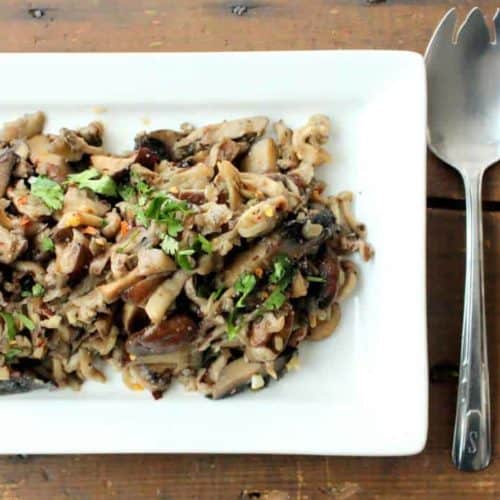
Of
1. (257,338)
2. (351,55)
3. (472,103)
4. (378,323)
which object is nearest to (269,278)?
(257,338)

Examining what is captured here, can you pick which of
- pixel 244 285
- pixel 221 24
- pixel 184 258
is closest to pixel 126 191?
pixel 184 258

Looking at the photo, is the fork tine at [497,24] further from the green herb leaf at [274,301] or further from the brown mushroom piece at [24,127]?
the brown mushroom piece at [24,127]

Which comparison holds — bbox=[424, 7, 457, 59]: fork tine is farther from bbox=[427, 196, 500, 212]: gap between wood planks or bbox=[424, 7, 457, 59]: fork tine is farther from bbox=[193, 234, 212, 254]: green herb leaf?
bbox=[193, 234, 212, 254]: green herb leaf

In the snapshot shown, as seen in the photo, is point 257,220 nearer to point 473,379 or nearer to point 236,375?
point 236,375

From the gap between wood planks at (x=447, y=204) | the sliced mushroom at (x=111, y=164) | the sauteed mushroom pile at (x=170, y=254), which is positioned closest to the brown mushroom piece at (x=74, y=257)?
the sauteed mushroom pile at (x=170, y=254)

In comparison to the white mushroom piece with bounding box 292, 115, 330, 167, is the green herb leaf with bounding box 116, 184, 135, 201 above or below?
below

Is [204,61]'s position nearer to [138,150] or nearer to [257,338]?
[138,150]

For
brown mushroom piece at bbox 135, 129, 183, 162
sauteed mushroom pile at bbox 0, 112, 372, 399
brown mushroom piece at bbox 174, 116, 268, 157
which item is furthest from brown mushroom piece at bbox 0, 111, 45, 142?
brown mushroom piece at bbox 174, 116, 268, 157
